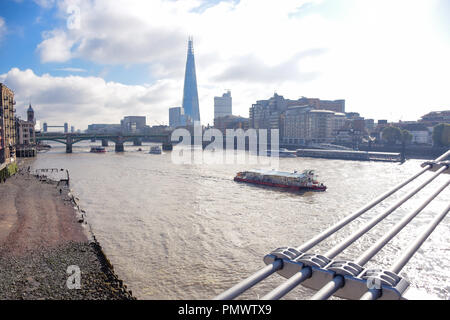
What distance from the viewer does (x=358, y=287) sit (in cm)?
207

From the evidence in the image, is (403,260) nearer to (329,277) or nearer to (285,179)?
(329,277)

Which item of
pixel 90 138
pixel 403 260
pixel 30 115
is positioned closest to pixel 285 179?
pixel 403 260

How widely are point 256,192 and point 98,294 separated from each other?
17.5m

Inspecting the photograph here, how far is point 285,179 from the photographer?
89.5 feet

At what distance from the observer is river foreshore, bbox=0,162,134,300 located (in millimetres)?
8430

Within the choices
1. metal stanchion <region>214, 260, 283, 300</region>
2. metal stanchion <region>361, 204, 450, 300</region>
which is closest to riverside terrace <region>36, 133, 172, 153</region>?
metal stanchion <region>214, 260, 283, 300</region>

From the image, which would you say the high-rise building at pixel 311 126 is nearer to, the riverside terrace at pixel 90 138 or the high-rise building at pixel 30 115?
the riverside terrace at pixel 90 138

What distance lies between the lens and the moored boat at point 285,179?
25672mm

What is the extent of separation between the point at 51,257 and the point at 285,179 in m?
19.8

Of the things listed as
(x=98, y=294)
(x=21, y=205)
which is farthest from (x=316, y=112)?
(x=98, y=294)

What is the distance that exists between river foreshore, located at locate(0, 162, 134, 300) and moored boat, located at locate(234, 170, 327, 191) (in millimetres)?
15505

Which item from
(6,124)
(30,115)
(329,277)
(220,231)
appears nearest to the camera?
(329,277)

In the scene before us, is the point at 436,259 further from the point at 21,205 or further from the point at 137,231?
the point at 21,205

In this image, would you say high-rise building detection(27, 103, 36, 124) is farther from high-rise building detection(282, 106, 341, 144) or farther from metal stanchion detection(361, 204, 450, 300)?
metal stanchion detection(361, 204, 450, 300)
